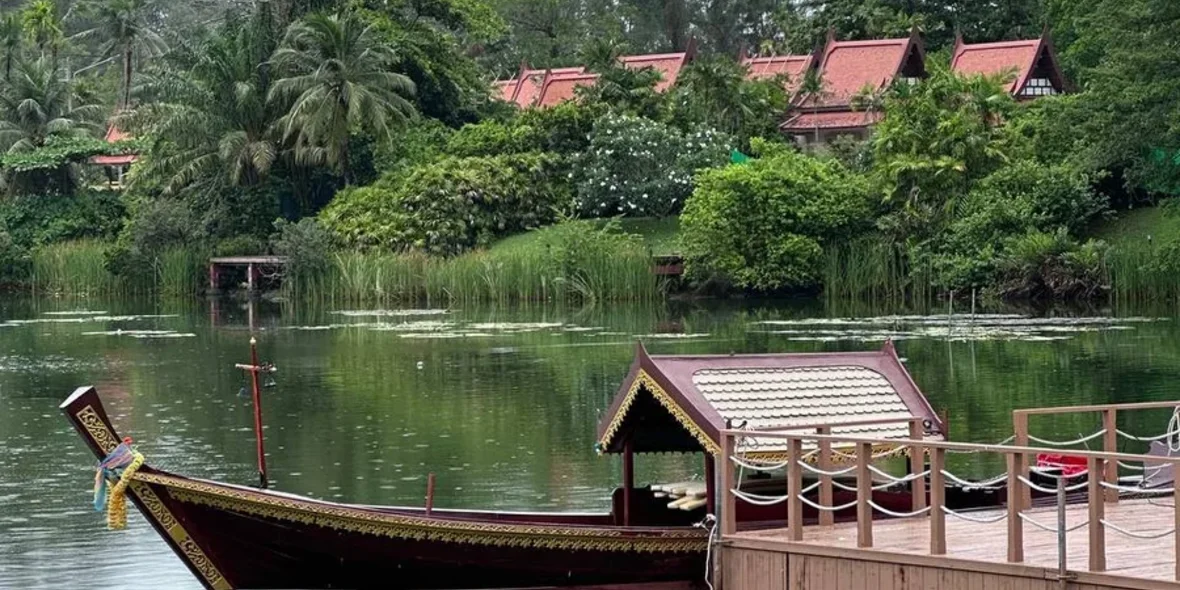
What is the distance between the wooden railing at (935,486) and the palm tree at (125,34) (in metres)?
66.6

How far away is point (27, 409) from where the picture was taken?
31781 millimetres

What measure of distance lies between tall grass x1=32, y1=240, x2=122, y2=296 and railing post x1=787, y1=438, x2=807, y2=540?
162 ft

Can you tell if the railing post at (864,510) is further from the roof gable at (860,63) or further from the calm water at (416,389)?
the roof gable at (860,63)

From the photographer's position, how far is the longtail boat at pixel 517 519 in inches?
590

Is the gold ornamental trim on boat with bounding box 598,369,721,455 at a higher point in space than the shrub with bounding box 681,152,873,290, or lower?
lower

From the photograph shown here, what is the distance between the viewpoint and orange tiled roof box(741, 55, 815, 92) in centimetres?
6438

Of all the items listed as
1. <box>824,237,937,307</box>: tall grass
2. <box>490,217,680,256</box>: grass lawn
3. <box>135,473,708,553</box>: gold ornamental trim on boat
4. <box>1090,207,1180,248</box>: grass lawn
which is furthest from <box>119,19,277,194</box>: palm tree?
<box>135,473,708,553</box>: gold ornamental trim on boat

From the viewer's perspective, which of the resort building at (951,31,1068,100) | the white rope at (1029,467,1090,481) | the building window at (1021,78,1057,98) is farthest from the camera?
the building window at (1021,78,1057,98)

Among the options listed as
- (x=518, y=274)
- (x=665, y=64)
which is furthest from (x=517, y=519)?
(x=665, y=64)

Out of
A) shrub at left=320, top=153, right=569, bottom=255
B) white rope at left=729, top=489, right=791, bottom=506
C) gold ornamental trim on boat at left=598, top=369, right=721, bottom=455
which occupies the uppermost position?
shrub at left=320, top=153, right=569, bottom=255

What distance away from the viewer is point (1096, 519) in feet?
39.9

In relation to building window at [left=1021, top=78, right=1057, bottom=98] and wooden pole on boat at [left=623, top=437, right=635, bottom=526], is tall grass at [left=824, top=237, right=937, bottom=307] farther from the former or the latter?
wooden pole on boat at [left=623, top=437, right=635, bottom=526]

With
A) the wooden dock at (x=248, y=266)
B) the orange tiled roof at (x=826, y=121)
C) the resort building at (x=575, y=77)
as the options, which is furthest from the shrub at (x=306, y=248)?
the orange tiled roof at (x=826, y=121)

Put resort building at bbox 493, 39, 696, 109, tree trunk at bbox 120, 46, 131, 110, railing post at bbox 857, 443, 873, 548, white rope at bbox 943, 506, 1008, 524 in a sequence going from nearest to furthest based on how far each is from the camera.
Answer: railing post at bbox 857, 443, 873, 548
white rope at bbox 943, 506, 1008, 524
resort building at bbox 493, 39, 696, 109
tree trunk at bbox 120, 46, 131, 110
